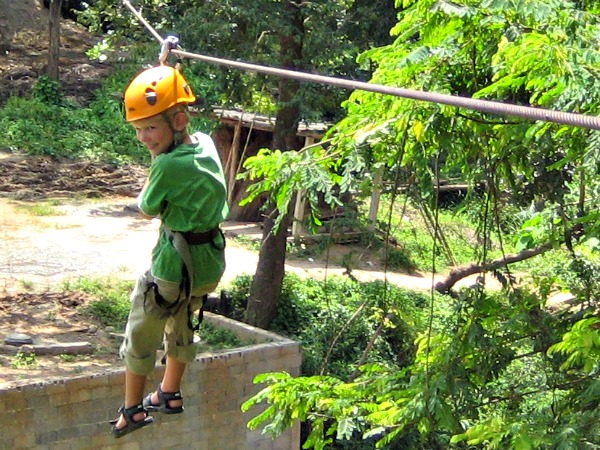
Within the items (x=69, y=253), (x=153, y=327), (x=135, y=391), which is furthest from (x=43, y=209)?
(x=153, y=327)

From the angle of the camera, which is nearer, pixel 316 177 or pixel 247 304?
pixel 316 177

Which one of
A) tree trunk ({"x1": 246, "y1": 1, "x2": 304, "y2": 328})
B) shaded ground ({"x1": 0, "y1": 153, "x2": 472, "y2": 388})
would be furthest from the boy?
tree trunk ({"x1": 246, "y1": 1, "x2": 304, "y2": 328})

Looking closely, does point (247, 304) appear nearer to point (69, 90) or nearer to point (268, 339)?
point (268, 339)

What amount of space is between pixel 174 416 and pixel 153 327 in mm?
6864

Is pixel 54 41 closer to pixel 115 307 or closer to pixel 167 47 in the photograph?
pixel 115 307

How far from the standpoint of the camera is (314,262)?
16.4 metres

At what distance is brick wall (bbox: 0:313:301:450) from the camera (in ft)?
31.4

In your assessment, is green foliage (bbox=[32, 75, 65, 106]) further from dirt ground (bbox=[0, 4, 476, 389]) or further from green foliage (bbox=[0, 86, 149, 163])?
dirt ground (bbox=[0, 4, 476, 389])

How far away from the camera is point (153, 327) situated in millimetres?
3828

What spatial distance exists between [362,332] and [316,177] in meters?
8.41

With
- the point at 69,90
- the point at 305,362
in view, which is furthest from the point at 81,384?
the point at 69,90

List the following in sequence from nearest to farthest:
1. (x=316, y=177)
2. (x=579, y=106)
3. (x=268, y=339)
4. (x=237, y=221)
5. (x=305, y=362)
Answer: (x=579, y=106) → (x=316, y=177) → (x=268, y=339) → (x=305, y=362) → (x=237, y=221)

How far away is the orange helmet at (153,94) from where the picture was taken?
338cm

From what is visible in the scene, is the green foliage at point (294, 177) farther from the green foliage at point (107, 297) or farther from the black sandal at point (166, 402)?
the green foliage at point (107, 297)
